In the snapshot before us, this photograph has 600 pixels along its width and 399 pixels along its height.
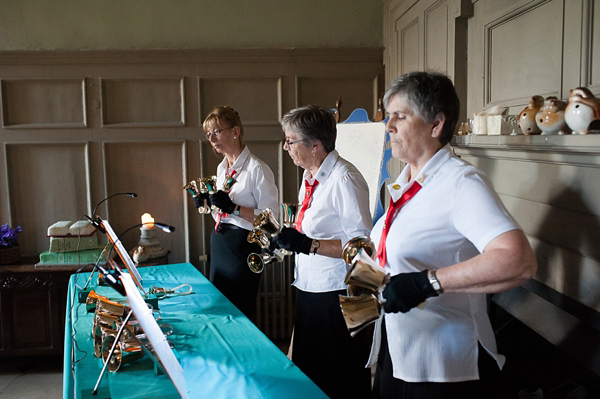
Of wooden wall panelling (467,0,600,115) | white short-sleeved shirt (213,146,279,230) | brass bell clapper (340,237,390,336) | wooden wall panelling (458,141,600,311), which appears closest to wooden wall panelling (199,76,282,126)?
white short-sleeved shirt (213,146,279,230)

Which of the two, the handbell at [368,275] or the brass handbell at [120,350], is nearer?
the handbell at [368,275]

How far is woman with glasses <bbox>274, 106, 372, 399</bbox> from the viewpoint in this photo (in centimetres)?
193

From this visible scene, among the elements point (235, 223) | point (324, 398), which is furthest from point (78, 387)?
point (235, 223)

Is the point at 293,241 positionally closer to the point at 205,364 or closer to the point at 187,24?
the point at 205,364

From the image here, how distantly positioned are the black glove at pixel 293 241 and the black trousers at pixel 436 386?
0.54 m

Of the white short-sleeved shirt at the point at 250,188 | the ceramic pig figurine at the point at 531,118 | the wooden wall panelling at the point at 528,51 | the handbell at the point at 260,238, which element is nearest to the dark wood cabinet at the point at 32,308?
the white short-sleeved shirt at the point at 250,188

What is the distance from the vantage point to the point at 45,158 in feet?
12.6

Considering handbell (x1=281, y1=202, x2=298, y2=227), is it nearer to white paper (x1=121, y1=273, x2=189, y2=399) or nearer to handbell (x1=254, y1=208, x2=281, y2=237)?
handbell (x1=254, y1=208, x2=281, y2=237)

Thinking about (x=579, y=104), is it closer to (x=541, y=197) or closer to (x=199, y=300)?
(x=541, y=197)

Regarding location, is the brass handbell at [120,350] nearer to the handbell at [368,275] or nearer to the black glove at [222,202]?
the handbell at [368,275]

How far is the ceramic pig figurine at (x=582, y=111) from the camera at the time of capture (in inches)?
53.4

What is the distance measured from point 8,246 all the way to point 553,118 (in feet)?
11.5

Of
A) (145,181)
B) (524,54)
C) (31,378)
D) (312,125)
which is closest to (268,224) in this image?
(312,125)

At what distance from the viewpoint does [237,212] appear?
Answer: 2670 mm
